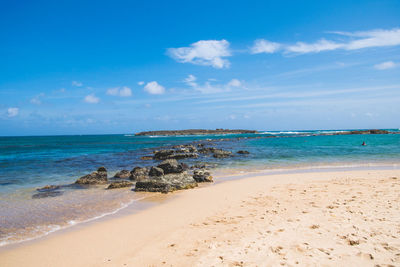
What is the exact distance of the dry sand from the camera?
482cm

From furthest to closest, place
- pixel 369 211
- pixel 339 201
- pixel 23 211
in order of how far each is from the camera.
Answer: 1. pixel 23 211
2. pixel 339 201
3. pixel 369 211

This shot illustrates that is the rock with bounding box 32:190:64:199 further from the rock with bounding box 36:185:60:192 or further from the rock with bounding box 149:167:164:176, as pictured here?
the rock with bounding box 149:167:164:176

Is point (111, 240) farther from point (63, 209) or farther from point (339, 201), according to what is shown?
point (339, 201)

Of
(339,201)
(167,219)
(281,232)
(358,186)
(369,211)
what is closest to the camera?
(281,232)

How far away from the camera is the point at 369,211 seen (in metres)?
7.16

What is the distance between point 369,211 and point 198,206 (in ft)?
17.6

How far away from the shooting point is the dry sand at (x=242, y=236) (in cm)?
482

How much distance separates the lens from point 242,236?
19.3 ft

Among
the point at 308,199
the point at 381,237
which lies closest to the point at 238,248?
the point at 381,237

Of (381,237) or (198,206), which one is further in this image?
(198,206)

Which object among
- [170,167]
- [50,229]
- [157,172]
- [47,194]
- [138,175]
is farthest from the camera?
[170,167]

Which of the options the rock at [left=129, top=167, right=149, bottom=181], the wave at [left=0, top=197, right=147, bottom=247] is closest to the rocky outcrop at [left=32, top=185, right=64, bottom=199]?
the rock at [left=129, top=167, right=149, bottom=181]

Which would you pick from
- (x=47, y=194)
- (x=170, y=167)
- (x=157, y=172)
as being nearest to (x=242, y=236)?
(x=47, y=194)

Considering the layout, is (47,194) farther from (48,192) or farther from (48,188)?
(48,188)
